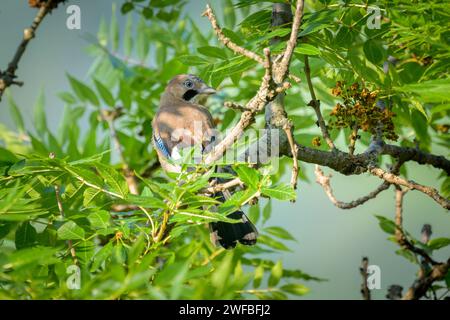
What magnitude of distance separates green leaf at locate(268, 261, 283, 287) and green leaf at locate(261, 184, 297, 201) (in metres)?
0.24


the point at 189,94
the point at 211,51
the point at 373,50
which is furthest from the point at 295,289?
the point at 189,94

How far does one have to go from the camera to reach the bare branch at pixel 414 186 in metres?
3.06

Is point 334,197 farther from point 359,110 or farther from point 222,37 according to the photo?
point 222,37

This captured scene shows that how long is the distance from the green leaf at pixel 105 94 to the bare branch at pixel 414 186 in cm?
222

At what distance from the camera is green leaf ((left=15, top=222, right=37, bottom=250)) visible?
2666 millimetres

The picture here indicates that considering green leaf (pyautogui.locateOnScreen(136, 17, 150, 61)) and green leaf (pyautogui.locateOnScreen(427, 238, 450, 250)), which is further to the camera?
green leaf (pyautogui.locateOnScreen(136, 17, 150, 61))

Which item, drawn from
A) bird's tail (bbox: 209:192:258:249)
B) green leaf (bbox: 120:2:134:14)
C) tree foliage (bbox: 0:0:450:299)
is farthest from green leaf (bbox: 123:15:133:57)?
bird's tail (bbox: 209:192:258:249)

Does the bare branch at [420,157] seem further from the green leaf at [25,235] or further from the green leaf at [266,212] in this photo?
the green leaf at [25,235]

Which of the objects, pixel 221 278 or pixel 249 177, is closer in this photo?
pixel 221 278

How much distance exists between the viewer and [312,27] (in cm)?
294

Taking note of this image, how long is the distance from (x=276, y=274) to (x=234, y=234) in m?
1.39

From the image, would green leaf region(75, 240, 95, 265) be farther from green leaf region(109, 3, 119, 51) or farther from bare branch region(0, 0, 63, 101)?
green leaf region(109, 3, 119, 51)

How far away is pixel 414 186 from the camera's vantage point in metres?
3.22
